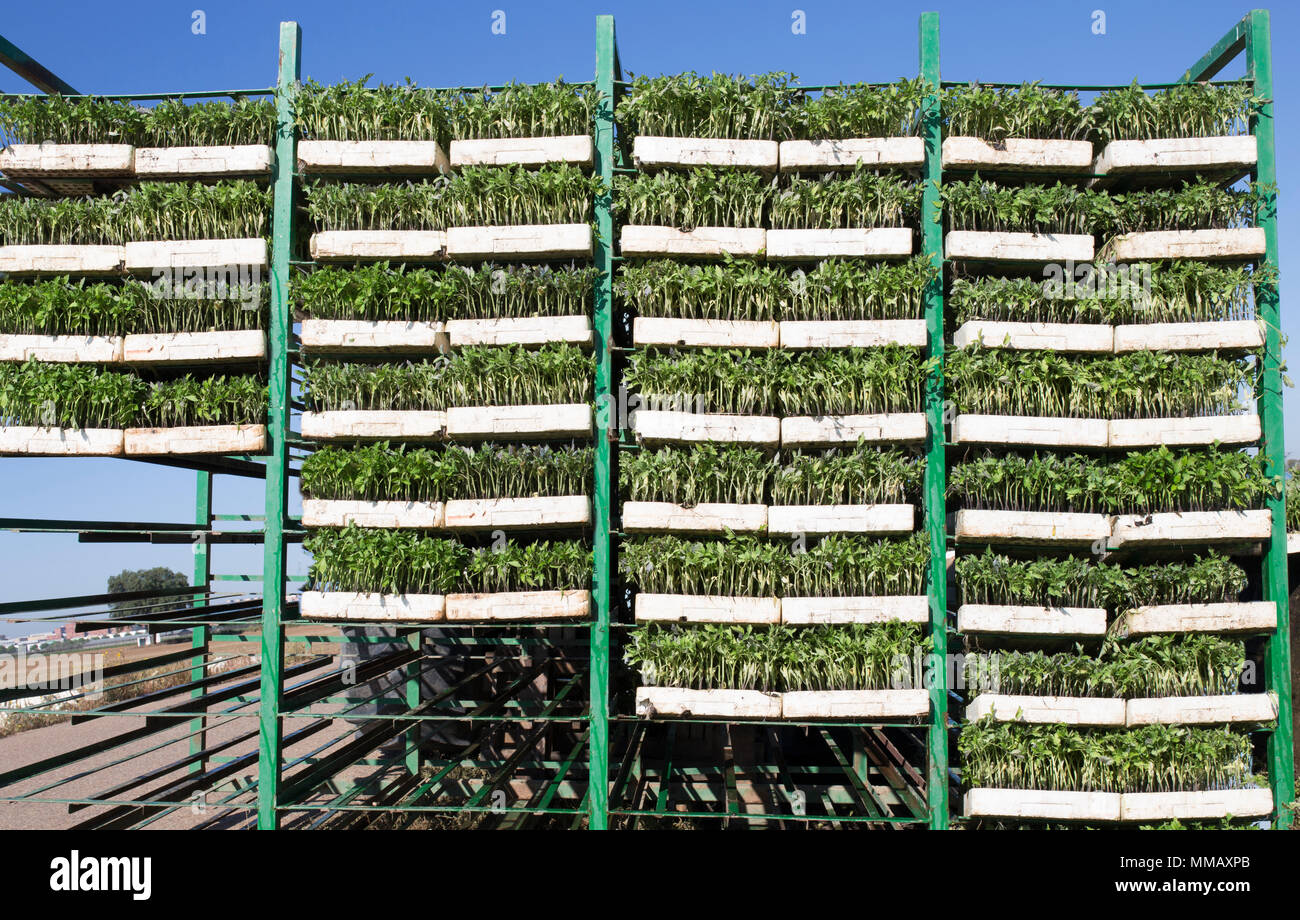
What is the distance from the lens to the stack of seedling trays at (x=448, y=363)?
561 centimetres

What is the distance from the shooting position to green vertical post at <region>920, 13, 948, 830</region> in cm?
557

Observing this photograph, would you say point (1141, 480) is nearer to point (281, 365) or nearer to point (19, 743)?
point (281, 365)

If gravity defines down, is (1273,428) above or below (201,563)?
above

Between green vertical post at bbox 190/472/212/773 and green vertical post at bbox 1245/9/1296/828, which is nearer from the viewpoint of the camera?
green vertical post at bbox 1245/9/1296/828

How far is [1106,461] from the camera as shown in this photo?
5797 millimetres

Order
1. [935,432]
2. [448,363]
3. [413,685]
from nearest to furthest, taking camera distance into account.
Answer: [935,432], [448,363], [413,685]

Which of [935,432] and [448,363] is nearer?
[935,432]

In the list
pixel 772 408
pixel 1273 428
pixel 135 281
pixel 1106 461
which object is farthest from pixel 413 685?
pixel 1273 428

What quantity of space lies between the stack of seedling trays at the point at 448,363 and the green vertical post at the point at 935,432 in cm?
242

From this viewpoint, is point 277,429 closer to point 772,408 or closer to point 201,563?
point 772,408

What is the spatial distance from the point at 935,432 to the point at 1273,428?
2.40 m

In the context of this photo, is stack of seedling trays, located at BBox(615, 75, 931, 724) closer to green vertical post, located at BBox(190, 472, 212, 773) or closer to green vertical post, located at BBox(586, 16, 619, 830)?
green vertical post, located at BBox(586, 16, 619, 830)

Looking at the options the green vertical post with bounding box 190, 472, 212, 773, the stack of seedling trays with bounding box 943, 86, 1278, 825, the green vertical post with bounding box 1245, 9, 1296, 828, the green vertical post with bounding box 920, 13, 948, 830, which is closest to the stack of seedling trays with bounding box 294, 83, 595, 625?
the green vertical post with bounding box 920, 13, 948, 830

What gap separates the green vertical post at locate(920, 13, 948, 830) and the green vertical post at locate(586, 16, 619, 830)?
88.8 inches
